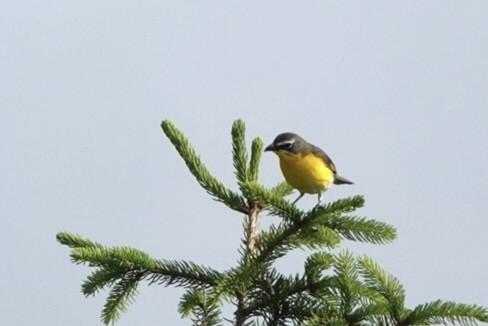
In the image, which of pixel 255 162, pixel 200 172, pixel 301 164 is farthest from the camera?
pixel 301 164

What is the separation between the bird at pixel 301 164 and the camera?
219 inches

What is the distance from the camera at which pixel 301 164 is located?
229 inches

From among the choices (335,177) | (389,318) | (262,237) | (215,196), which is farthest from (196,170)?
(335,177)

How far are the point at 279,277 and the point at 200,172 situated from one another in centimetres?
81

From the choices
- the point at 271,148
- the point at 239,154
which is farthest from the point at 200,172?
the point at 271,148

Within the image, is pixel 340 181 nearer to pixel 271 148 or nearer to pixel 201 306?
pixel 271 148

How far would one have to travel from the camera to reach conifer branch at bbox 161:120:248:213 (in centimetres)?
427

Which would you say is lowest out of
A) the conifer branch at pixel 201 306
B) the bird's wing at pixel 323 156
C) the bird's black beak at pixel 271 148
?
the conifer branch at pixel 201 306

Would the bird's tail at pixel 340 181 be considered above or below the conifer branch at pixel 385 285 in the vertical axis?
above

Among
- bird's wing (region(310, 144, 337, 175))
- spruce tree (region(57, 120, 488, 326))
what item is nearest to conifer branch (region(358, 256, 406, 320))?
spruce tree (region(57, 120, 488, 326))

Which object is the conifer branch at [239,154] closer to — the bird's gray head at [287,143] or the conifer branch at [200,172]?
the conifer branch at [200,172]

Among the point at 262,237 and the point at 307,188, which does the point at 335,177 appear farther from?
the point at 262,237

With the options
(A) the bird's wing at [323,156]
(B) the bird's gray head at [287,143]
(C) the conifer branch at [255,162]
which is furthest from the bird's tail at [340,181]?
(C) the conifer branch at [255,162]

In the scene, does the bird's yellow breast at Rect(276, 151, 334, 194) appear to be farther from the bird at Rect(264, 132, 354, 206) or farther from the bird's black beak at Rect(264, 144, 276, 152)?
the bird's black beak at Rect(264, 144, 276, 152)
